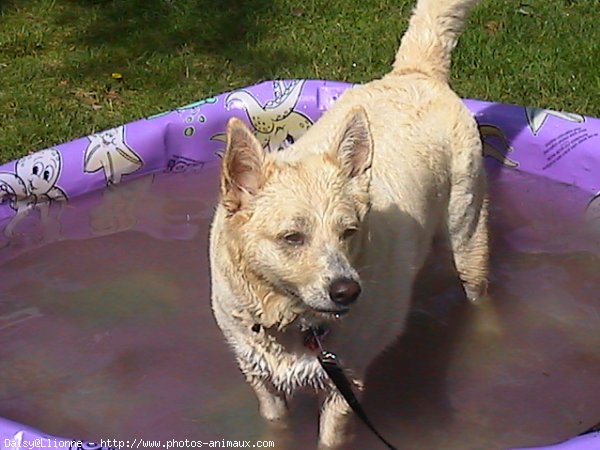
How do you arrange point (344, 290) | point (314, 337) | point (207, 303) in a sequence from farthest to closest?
point (207, 303)
point (314, 337)
point (344, 290)

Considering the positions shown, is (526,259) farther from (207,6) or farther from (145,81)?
(207,6)

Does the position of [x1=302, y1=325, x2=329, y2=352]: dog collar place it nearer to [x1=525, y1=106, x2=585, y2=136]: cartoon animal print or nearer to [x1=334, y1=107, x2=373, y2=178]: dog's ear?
[x1=334, y1=107, x2=373, y2=178]: dog's ear

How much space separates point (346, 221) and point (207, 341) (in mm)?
1781

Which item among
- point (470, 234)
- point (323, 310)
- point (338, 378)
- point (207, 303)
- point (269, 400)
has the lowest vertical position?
point (207, 303)

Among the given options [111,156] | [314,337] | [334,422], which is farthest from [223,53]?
[314,337]

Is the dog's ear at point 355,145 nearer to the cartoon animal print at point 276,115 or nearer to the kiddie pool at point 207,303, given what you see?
the kiddie pool at point 207,303

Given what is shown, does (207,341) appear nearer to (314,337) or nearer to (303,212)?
(314,337)

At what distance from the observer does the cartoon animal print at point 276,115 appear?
6.63m

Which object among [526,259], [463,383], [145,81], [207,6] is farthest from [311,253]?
[207,6]

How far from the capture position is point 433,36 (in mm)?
5082

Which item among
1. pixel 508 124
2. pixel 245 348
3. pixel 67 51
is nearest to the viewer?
pixel 245 348

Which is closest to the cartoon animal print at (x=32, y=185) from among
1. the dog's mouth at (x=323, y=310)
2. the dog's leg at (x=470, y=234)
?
the dog's leg at (x=470, y=234)

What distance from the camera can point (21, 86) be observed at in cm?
720

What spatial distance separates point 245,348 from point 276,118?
2940mm
